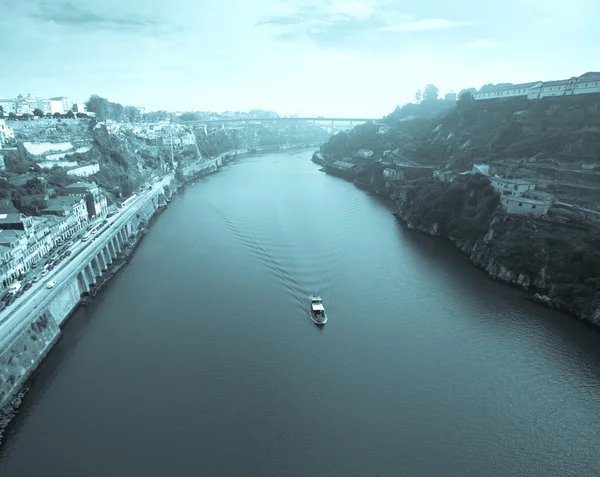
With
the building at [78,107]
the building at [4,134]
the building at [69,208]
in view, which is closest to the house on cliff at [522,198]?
the building at [69,208]

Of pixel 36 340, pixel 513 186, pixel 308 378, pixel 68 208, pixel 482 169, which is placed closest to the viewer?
pixel 308 378

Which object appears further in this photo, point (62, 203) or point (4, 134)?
point (4, 134)

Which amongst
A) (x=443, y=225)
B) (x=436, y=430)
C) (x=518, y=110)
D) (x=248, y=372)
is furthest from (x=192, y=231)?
(x=518, y=110)

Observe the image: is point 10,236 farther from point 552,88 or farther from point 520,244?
point 552,88

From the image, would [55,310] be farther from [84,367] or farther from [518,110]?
[518,110]

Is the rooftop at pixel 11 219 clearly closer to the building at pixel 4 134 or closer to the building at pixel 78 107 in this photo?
the building at pixel 4 134

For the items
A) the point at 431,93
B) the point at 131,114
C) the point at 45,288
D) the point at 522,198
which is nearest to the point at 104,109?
the point at 131,114
